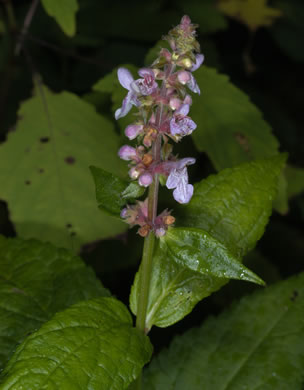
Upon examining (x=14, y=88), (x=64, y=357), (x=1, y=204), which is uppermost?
(x=64, y=357)

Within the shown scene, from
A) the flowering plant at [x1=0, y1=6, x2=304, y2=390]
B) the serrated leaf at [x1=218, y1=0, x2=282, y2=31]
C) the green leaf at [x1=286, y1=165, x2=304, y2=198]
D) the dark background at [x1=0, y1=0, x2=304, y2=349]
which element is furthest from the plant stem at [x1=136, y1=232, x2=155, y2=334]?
the serrated leaf at [x1=218, y1=0, x2=282, y2=31]

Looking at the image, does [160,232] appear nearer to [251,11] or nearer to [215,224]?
[215,224]

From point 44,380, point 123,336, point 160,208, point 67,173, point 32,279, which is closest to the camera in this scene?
point 44,380

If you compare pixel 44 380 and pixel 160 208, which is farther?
pixel 160 208

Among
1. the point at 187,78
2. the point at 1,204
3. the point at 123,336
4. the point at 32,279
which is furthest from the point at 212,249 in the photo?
the point at 1,204

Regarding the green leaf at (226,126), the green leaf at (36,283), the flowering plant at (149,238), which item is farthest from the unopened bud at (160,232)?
the green leaf at (226,126)

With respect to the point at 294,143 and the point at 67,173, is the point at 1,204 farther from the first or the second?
the point at 294,143
